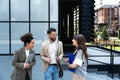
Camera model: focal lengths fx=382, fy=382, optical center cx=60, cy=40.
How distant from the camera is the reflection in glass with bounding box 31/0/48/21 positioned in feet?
84.5

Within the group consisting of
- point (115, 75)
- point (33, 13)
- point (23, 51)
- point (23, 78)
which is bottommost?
point (115, 75)

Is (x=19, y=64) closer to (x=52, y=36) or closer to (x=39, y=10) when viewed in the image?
(x=52, y=36)

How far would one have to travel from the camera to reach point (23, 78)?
7066 millimetres

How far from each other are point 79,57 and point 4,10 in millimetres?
19191

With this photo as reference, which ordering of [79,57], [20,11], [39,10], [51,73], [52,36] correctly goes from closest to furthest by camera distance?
[79,57] < [52,36] < [51,73] < [20,11] < [39,10]

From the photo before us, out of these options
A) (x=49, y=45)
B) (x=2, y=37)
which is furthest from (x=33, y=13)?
(x=49, y=45)

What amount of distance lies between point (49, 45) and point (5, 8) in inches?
695

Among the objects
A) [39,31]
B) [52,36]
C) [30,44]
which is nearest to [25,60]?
[30,44]

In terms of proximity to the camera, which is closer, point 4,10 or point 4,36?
point 4,36

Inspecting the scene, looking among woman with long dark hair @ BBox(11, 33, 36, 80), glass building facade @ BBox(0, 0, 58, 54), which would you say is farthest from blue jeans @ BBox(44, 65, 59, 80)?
glass building facade @ BBox(0, 0, 58, 54)

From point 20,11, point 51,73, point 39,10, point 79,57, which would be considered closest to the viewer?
point 79,57

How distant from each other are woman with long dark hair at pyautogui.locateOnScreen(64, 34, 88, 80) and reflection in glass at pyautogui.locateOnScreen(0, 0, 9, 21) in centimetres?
1902

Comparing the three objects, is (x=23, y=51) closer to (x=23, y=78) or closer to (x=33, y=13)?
(x=23, y=78)

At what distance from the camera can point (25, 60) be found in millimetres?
7129
